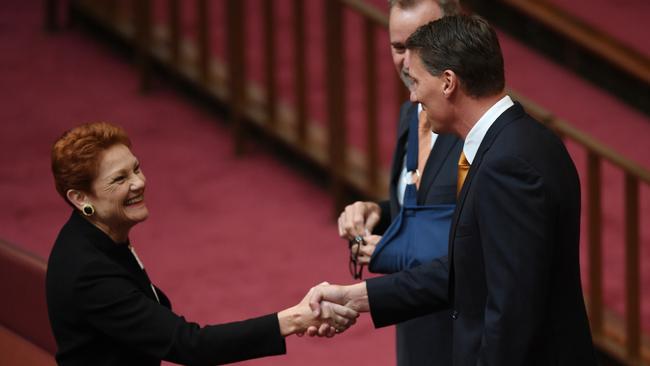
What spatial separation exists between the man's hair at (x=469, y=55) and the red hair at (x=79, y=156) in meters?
0.83

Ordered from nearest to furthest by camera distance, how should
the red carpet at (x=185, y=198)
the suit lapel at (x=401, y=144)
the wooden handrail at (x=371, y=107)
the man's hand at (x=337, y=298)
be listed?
the man's hand at (x=337, y=298), the suit lapel at (x=401, y=144), the red carpet at (x=185, y=198), the wooden handrail at (x=371, y=107)

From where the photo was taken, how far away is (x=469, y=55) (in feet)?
8.64

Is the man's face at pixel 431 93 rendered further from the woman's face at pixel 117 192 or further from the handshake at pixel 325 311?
the woman's face at pixel 117 192

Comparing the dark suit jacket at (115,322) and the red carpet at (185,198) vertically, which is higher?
the dark suit jacket at (115,322)

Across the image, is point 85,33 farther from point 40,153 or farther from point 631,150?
point 631,150

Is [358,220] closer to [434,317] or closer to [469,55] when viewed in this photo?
[434,317]

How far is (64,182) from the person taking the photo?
9.93ft

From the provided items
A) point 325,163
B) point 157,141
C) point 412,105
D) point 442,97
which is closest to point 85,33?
point 157,141

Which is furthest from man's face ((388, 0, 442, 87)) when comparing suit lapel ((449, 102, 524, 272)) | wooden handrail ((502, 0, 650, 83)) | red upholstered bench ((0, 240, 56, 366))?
wooden handrail ((502, 0, 650, 83))

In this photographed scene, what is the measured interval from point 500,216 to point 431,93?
0.33 meters

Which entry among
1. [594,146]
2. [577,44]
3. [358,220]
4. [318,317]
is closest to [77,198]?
[318,317]

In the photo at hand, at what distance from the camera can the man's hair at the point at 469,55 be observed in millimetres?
2633

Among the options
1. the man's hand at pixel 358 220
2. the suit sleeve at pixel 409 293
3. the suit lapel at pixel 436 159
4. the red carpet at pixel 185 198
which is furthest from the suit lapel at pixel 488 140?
the red carpet at pixel 185 198

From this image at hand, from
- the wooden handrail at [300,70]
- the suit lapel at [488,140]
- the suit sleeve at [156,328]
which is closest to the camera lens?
the suit lapel at [488,140]
